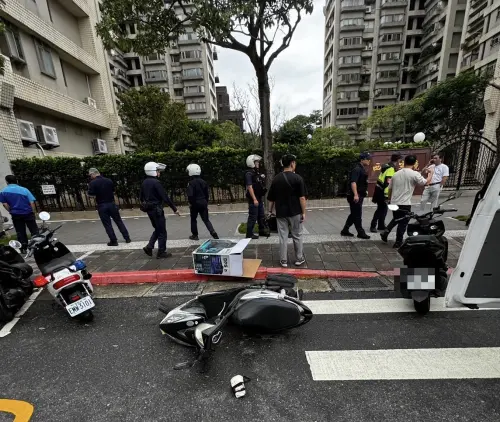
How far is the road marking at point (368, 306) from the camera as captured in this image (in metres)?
3.01

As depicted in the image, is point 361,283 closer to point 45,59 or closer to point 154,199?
point 154,199

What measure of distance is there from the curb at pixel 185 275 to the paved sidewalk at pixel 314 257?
0.16 m

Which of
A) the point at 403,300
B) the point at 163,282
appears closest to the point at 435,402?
the point at 403,300

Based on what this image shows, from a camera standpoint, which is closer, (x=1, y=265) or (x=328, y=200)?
(x=1, y=265)

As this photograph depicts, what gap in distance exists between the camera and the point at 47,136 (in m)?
11.3

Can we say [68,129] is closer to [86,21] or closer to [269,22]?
[86,21]

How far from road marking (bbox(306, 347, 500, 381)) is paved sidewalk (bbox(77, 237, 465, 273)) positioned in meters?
1.91

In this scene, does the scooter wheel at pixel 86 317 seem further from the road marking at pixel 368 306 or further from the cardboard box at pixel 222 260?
the road marking at pixel 368 306

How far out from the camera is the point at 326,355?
2.33m

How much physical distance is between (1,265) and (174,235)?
374 centimetres

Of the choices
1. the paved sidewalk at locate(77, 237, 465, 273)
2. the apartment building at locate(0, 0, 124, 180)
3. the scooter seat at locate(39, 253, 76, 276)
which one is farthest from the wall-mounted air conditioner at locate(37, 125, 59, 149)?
the scooter seat at locate(39, 253, 76, 276)

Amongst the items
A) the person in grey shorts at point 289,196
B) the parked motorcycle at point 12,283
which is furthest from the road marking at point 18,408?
the person in grey shorts at point 289,196

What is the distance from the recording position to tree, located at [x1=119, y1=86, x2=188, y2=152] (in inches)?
651

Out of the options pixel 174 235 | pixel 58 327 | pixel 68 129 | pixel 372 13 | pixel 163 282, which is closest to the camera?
pixel 58 327
